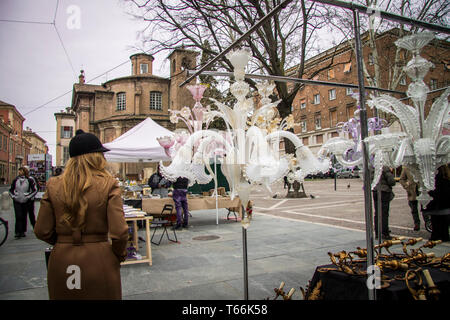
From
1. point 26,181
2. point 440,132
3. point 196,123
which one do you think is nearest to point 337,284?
point 440,132

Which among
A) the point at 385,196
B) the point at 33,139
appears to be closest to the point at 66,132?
the point at 33,139

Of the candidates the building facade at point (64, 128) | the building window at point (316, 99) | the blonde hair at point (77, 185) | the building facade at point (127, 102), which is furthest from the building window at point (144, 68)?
the blonde hair at point (77, 185)

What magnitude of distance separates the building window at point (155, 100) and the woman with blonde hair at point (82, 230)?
3468 centimetres

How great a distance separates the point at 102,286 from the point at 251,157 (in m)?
1.47

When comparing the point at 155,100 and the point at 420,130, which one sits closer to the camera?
the point at 420,130

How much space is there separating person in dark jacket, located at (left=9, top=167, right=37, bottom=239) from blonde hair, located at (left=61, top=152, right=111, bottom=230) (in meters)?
6.98

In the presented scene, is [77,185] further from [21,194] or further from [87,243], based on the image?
[21,194]

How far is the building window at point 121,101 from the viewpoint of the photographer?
1377 inches

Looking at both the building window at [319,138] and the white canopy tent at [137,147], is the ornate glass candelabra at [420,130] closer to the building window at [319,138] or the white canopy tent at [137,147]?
the white canopy tent at [137,147]

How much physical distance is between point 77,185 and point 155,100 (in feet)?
116

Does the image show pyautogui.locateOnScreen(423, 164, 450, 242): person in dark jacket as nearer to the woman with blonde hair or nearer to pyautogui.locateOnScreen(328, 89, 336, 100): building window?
the woman with blonde hair

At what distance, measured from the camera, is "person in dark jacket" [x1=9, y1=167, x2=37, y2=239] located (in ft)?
25.0

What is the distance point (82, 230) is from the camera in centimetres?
201

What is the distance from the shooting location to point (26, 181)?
770 cm
